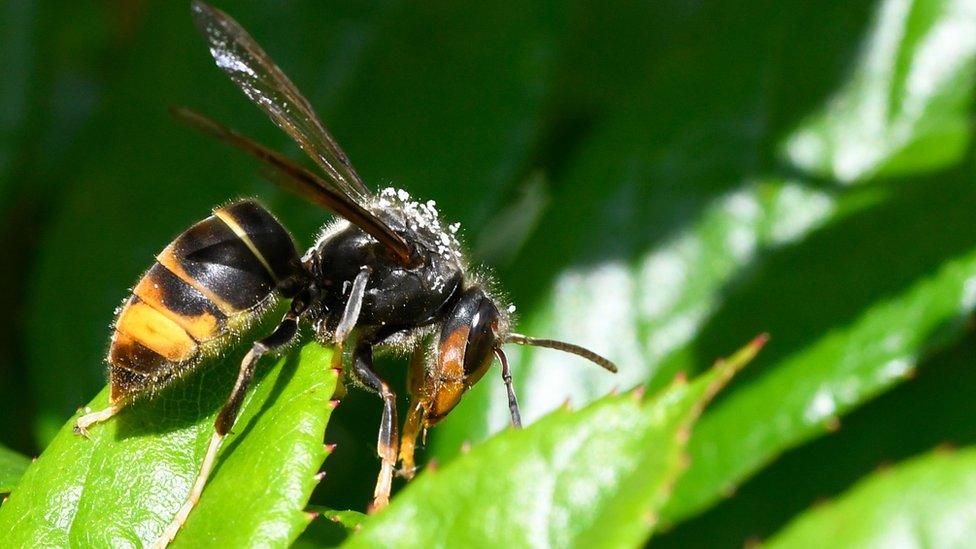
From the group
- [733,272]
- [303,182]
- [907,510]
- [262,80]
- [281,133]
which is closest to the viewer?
[907,510]

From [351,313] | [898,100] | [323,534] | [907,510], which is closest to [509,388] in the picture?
[351,313]

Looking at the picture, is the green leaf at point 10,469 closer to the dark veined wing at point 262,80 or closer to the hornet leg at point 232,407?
the hornet leg at point 232,407

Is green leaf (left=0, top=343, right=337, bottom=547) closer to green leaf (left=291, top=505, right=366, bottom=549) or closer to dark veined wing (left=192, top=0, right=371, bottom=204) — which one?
green leaf (left=291, top=505, right=366, bottom=549)

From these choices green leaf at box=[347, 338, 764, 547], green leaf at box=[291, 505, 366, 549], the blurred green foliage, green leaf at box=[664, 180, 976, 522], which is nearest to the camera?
green leaf at box=[347, 338, 764, 547]

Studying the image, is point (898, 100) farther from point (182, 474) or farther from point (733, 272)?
point (182, 474)

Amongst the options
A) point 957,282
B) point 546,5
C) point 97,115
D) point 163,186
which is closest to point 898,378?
point 957,282

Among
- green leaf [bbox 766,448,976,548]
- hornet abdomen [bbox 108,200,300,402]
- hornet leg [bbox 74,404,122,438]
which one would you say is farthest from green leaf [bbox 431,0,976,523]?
green leaf [bbox 766,448,976,548]

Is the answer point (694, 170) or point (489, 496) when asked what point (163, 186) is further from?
point (489, 496)
